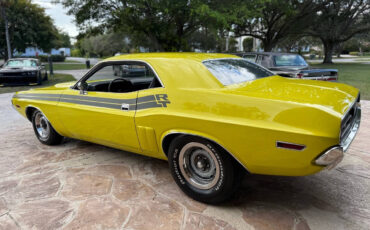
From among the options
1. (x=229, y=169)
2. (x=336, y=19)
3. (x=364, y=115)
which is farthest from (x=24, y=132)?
(x=336, y=19)

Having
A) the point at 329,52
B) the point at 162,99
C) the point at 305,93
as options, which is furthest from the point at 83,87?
the point at 329,52

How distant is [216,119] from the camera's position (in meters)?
2.37

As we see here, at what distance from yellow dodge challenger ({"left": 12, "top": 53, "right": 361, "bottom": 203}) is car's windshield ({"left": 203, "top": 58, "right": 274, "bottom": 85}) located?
17mm

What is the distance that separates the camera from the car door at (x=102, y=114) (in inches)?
120

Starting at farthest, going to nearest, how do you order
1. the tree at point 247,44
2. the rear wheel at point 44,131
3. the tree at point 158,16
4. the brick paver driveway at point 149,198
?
the tree at point 247,44, the tree at point 158,16, the rear wheel at point 44,131, the brick paver driveway at point 149,198

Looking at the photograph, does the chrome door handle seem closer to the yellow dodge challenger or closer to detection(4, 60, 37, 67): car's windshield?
the yellow dodge challenger

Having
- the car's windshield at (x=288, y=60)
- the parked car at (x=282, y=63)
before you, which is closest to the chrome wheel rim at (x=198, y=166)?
the parked car at (x=282, y=63)

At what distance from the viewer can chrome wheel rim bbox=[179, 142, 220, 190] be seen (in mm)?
2622

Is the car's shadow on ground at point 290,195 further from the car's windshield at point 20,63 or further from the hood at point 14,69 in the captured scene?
the car's windshield at point 20,63

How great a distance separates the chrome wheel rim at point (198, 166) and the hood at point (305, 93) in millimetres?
645

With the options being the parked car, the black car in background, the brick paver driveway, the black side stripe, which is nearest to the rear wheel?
the black side stripe

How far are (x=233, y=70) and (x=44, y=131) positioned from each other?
3.16 meters

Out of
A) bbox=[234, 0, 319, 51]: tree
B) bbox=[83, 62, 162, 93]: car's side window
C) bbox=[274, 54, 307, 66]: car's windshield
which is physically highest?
bbox=[234, 0, 319, 51]: tree

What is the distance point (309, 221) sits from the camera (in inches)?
94.9
